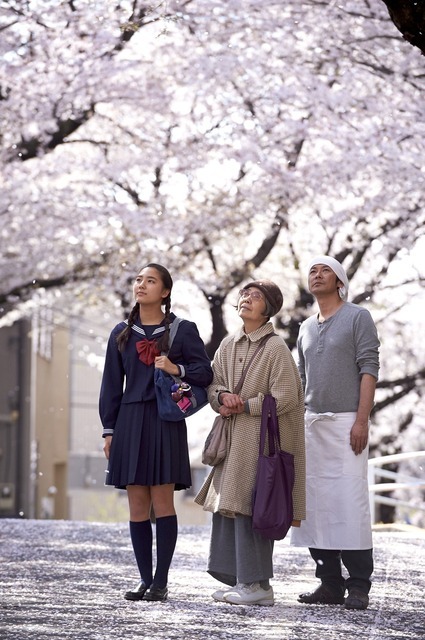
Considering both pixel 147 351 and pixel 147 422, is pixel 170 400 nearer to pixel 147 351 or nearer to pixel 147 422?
pixel 147 422

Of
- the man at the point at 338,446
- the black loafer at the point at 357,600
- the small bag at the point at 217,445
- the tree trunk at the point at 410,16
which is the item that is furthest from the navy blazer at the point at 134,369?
the tree trunk at the point at 410,16

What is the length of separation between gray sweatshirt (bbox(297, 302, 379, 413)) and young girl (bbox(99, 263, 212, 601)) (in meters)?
0.54

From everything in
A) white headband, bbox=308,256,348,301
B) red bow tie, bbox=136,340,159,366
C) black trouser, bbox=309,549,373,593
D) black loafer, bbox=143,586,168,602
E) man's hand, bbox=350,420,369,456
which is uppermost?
white headband, bbox=308,256,348,301

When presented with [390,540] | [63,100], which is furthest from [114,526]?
[63,100]

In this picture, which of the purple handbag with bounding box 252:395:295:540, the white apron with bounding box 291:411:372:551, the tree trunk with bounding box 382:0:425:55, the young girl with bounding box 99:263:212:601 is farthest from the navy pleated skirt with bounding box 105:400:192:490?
the tree trunk with bounding box 382:0:425:55

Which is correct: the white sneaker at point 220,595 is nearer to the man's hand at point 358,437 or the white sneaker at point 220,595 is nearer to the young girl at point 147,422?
the young girl at point 147,422

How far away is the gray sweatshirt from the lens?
6.05 m

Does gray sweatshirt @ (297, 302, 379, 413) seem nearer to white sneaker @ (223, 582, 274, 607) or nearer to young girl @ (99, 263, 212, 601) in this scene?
young girl @ (99, 263, 212, 601)

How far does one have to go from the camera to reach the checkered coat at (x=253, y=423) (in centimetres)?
588

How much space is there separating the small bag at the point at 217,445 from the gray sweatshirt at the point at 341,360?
0.47 m

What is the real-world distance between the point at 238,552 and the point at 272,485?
0.37 metres

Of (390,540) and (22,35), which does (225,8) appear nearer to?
(22,35)

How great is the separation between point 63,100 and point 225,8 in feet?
6.52

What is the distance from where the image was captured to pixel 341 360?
6.10 m
